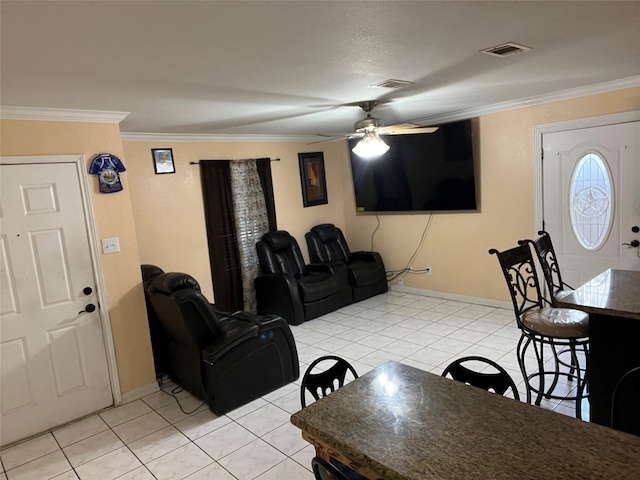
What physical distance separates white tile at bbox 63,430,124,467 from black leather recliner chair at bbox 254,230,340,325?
2.39 m

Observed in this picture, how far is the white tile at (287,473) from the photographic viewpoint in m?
2.40

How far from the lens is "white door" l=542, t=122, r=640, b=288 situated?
3.89 m

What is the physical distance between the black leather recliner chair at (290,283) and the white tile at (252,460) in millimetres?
2342

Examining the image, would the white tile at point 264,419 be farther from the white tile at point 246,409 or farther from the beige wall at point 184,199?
the beige wall at point 184,199

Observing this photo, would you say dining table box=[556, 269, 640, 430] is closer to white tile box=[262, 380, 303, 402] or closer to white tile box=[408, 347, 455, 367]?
white tile box=[408, 347, 455, 367]

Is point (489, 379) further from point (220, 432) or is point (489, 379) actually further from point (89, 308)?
point (89, 308)

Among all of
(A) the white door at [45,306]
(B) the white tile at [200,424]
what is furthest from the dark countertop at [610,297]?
(A) the white door at [45,306]

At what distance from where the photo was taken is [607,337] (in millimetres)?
2174

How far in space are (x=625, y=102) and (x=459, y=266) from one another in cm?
243

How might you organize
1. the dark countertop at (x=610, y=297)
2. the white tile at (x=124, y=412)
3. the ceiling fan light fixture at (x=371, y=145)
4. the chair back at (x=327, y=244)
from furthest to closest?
the chair back at (x=327, y=244) → the ceiling fan light fixture at (x=371, y=145) → the white tile at (x=124, y=412) → the dark countertop at (x=610, y=297)

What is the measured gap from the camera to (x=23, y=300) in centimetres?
300

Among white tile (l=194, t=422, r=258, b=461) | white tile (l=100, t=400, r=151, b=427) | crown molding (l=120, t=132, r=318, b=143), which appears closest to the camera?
white tile (l=194, t=422, r=258, b=461)

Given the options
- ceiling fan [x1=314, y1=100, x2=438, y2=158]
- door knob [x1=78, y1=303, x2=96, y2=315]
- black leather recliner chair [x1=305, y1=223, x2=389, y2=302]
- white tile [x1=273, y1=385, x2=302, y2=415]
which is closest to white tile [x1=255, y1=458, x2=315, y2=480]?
white tile [x1=273, y1=385, x2=302, y2=415]

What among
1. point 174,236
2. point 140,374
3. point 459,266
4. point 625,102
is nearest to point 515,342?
point 459,266
